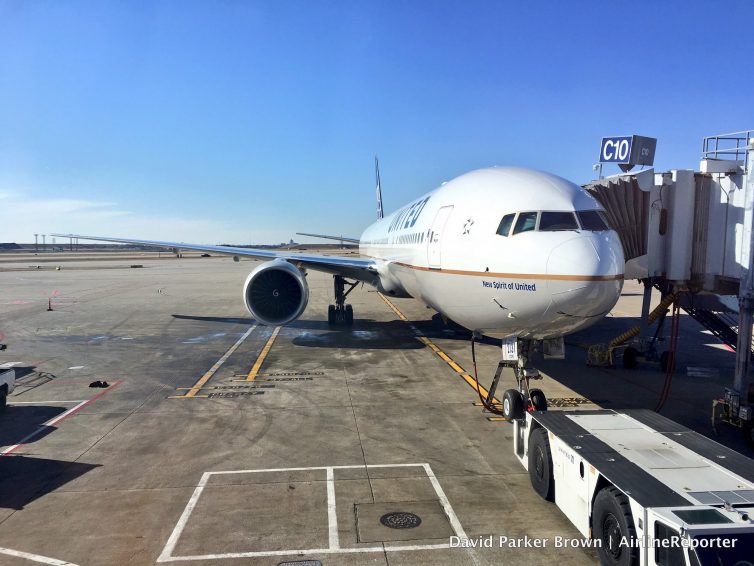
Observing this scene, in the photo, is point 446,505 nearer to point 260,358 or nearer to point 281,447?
point 281,447

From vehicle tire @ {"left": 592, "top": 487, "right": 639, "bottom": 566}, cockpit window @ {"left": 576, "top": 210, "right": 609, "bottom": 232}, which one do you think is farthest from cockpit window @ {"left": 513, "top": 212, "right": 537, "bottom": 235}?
vehicle tire @ {"left": 592, "top": 487, "right": 639, "bottom": 566}

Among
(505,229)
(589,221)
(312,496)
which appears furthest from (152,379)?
(589,221)

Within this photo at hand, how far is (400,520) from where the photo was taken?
670 centimetres

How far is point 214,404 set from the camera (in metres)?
11.6

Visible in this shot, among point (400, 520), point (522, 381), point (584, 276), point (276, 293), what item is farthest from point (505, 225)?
point (276, 293)

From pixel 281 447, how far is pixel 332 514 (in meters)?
2.53

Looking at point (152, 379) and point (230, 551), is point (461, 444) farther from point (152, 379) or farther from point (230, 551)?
point (152, 379)

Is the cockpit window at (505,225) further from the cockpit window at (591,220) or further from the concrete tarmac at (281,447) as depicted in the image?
the concrete tarmac at (281,447)

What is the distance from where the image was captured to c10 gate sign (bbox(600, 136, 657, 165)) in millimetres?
15414

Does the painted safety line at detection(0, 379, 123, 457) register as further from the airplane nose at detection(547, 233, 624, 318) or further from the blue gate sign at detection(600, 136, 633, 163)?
the blue gate sign at detection(600, 136, 633, 163)

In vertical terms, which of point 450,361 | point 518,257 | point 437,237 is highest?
point 437,237

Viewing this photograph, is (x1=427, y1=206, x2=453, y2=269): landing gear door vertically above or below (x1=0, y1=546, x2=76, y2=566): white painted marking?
above

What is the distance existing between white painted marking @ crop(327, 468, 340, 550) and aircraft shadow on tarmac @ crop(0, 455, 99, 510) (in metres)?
3.78


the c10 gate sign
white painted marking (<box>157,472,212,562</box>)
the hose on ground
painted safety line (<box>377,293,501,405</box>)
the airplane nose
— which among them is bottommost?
white painted marking (<box>157,472,212,562</box>)
